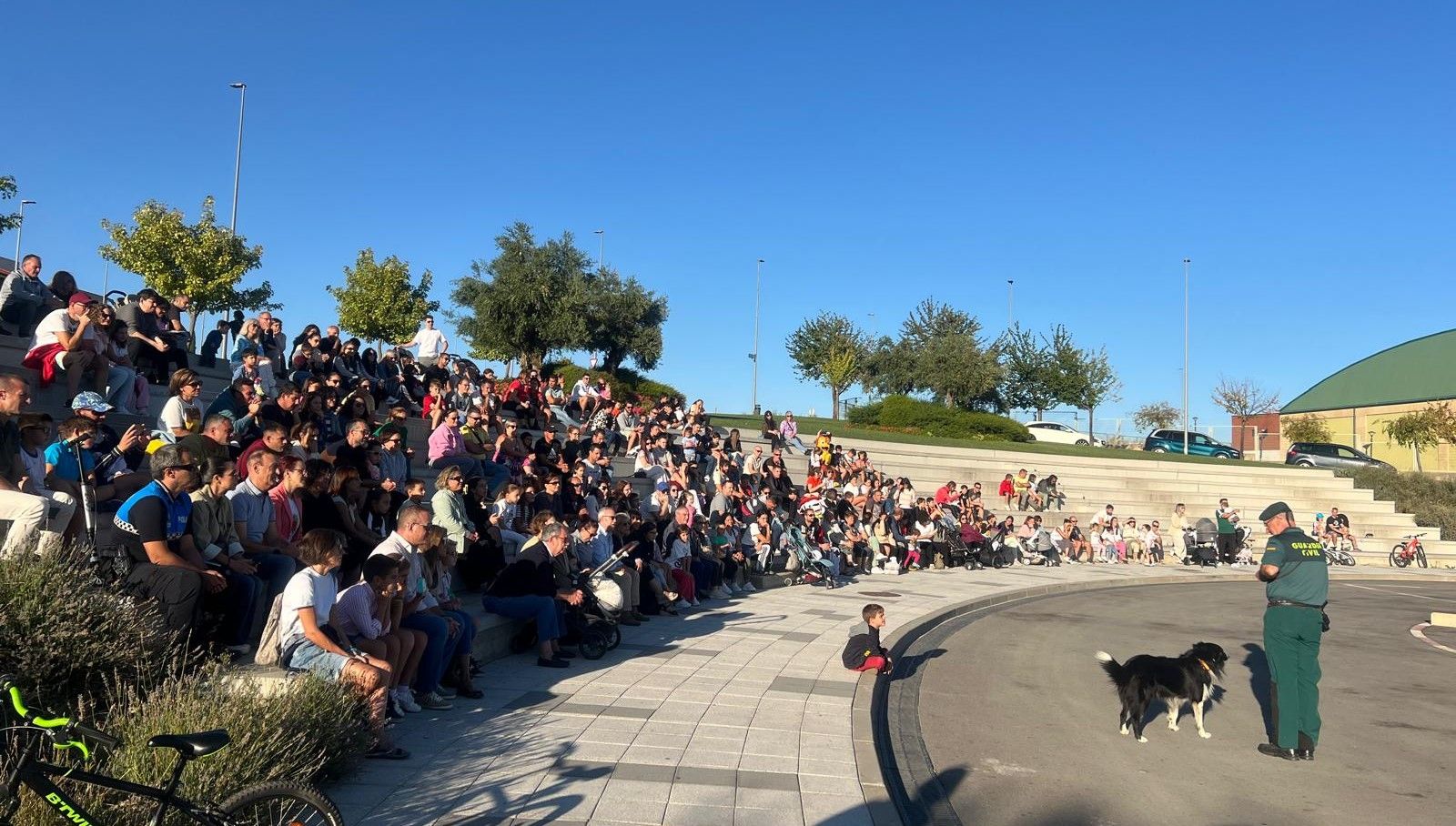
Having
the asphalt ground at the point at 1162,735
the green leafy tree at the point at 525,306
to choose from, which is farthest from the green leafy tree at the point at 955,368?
the asphalt ground at the point at 1162,735

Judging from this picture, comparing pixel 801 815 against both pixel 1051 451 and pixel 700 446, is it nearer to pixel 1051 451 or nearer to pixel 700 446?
pixel 700 446

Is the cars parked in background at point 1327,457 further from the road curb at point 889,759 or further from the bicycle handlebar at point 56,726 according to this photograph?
the bicycle handlebar at point 56,726

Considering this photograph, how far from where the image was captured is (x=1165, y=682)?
29.5 ft

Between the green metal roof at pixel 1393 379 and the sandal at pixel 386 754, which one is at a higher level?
the green metal roof at pixel 1393 379

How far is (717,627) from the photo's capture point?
1363cm

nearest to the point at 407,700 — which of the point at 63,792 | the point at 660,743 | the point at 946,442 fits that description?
the point at 660,743

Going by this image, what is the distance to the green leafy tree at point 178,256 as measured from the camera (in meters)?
31.9

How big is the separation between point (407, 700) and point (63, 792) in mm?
4163

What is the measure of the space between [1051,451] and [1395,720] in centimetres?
3250

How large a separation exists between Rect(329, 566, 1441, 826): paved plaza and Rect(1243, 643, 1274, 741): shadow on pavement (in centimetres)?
66

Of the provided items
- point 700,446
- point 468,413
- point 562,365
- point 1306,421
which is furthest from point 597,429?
point 1306,421

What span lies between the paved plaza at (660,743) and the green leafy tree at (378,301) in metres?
30.6

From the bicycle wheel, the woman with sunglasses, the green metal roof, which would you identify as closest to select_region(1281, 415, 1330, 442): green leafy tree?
the green metal roof

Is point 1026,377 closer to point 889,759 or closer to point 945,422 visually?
point 945,422
